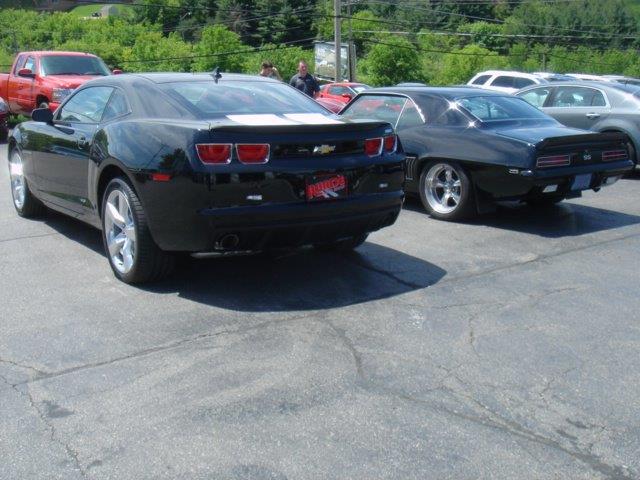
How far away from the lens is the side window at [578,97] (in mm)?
12336

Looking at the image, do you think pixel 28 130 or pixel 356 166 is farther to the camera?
pixel 28 130

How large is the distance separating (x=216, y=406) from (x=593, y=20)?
9229cm

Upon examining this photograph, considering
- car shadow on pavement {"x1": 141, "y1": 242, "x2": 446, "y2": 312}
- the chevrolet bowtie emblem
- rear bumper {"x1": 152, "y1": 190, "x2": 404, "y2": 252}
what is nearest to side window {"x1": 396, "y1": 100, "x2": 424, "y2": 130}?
car shadow on pavement {"x1": 141, "y1": 242, "x2": 446, "y2": 312}

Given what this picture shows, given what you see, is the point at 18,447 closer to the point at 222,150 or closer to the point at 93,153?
the point at 222,150

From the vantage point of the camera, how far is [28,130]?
7465 mm

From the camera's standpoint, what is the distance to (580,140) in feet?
25.9

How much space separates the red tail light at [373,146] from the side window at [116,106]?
1.83 m

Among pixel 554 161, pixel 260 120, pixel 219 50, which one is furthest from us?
pixel 219 50

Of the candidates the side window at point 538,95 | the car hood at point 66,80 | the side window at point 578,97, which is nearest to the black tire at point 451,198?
the side window at point 578,97

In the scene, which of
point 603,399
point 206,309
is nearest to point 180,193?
point 206,309

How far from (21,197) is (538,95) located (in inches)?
343

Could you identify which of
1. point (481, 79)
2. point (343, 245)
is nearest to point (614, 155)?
point (343, 245)

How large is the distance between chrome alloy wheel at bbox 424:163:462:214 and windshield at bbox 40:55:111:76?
1019 cm

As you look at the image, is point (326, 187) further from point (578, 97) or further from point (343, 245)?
point (578, 97)
